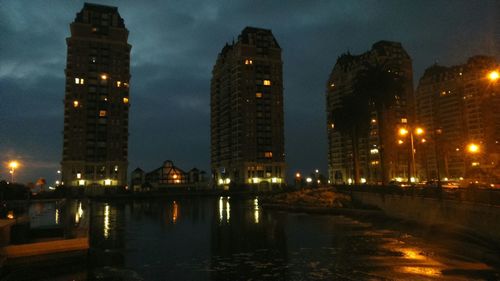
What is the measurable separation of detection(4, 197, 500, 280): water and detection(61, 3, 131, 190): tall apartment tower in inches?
4166

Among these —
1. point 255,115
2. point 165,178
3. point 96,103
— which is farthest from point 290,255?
point 255,115

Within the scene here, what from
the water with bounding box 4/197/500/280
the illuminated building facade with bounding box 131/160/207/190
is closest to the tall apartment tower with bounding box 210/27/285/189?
the illuminated building facade with bounding box 131/160/207/190

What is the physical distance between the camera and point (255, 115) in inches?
6772

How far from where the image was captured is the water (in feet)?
69.8

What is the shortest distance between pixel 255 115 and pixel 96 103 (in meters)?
64.6

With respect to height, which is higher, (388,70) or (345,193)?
(388,70)

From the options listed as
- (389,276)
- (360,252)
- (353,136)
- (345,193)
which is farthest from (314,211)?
(389,276)

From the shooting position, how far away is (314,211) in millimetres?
66000

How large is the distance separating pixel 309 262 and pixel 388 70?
53151 mm

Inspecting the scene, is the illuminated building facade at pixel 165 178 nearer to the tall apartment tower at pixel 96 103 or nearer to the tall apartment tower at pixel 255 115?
the tall apartment tower at pixel 96 103

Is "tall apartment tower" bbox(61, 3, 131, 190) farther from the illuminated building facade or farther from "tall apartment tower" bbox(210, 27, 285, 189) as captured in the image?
"tall apartment tower" bbox(210, 27, 285, 189)

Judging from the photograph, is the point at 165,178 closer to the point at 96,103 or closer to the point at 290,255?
the point at 96,103

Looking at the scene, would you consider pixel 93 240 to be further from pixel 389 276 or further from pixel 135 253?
pixel 389 276

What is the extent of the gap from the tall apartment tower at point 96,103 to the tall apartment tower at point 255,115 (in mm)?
47910
